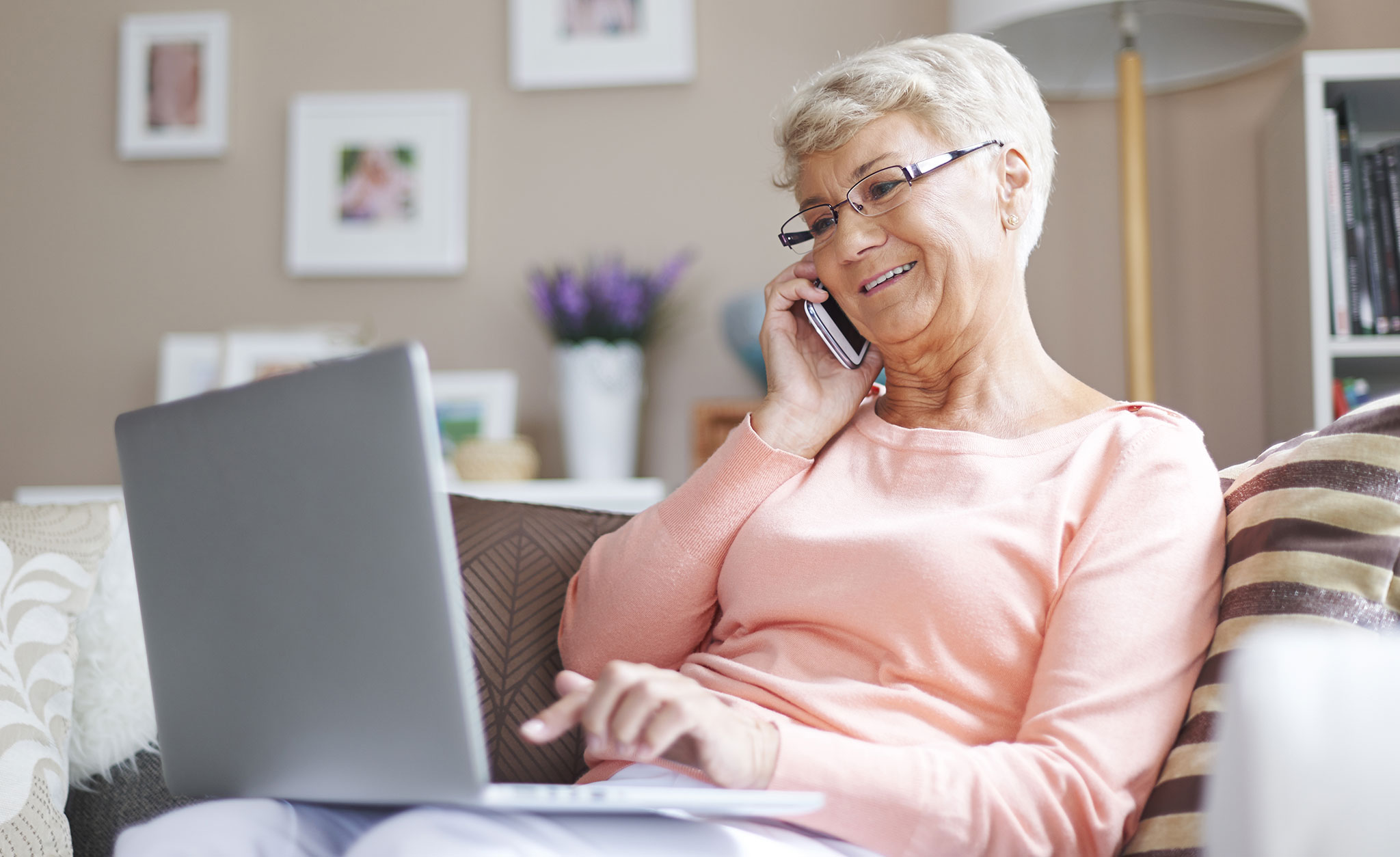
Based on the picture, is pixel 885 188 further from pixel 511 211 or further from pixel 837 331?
pixel 511 211

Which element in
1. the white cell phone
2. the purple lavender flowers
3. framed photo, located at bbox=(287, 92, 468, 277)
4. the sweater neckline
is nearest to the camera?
the sweater neckline

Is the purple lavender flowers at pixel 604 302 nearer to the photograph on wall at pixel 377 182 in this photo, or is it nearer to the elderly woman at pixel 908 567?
the photograph on wall at pixel 377 182

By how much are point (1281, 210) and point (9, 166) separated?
9.18 ft

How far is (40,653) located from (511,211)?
1557 millimetres

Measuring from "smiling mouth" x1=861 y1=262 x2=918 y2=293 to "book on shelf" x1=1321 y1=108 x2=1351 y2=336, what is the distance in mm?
1151

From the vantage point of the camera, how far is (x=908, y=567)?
100cm

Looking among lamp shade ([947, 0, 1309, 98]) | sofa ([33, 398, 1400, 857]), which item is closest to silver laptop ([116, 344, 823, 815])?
sofa ([33, 398, 1400, 857])

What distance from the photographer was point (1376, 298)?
1949 millimetres

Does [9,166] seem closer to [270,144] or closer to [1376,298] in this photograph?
[270,144]

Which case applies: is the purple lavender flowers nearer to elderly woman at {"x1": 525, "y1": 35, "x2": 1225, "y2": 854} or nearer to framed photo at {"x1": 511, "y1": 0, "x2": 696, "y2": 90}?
framed photo at {"x1": 511, "y1": 0, "x2": 696, "y2": 90}

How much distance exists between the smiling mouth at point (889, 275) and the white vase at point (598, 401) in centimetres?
116

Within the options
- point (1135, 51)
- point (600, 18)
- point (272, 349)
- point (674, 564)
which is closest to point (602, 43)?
point (600, 18)

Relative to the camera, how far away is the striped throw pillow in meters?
0.84

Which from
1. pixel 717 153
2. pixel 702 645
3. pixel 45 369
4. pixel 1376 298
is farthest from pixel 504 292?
pixel 1376 298
